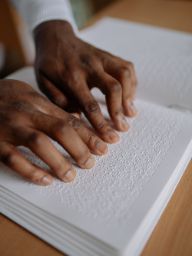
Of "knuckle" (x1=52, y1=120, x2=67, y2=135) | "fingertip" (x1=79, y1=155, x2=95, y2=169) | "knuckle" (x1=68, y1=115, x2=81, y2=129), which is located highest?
"knuckle" (x1=68, y1=115, x2=81, y2=129)

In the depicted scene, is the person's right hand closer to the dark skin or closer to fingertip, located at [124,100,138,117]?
the dark skin

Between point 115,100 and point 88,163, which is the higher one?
point 115,100

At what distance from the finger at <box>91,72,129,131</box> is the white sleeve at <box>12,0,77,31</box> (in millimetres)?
311

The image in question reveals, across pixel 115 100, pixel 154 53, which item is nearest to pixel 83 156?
pixel 115 100

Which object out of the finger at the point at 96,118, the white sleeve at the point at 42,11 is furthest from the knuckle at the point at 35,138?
the white sleeve at the point at 42,11

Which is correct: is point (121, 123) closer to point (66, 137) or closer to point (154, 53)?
point (66, 137)

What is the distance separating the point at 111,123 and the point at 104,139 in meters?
0.05

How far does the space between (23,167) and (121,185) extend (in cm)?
14

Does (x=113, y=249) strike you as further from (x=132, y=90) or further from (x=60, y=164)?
(x=132, y=90)

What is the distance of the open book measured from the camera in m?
0.35

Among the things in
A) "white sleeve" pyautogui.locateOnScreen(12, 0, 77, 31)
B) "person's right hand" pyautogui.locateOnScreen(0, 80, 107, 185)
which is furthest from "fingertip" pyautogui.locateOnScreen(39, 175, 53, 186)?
"white sleeve" pyautogui.locateOnScreen(12, 0, 77, 31)

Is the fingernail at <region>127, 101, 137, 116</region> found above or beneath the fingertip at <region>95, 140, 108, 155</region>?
above

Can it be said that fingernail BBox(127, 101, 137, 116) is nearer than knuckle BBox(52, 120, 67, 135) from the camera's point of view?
No

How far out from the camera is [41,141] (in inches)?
15.9
